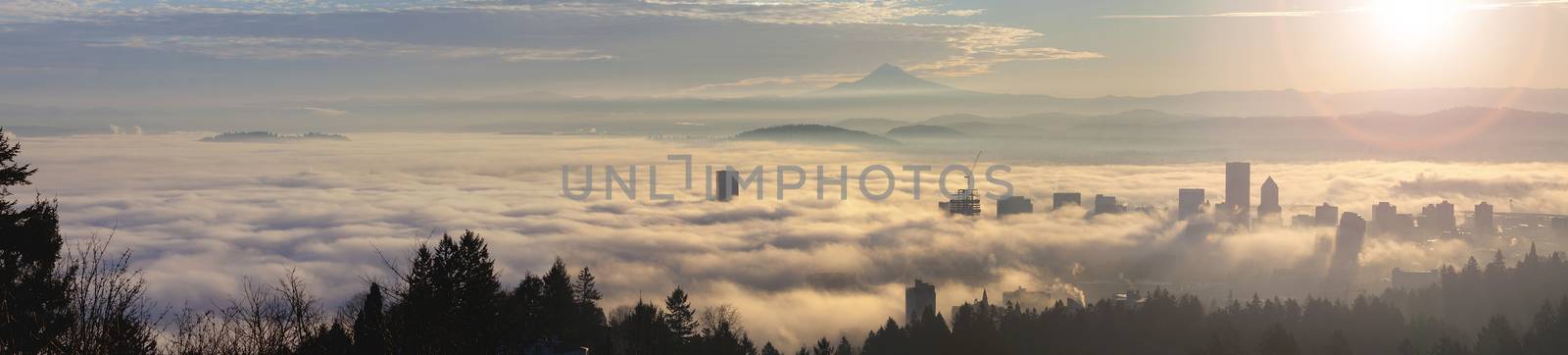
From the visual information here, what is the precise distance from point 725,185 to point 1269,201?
83.3 meters

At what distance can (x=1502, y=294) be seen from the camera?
257ft

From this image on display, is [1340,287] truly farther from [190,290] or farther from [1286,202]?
[190,290]

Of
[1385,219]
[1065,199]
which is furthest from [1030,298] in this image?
[1065,199]

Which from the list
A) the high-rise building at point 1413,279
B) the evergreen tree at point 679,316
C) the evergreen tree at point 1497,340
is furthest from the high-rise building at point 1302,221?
the evergreen tree at point 679,316

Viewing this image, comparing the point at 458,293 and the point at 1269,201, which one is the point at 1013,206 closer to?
the point at 1269,201

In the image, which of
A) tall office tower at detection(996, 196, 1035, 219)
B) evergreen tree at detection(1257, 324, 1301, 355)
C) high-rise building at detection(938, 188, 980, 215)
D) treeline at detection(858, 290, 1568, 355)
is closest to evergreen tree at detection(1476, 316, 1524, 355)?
treeline at detection(858, 290, 1568, 355)

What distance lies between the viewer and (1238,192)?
18125 centimetres

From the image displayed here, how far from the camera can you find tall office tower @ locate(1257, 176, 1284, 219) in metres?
178

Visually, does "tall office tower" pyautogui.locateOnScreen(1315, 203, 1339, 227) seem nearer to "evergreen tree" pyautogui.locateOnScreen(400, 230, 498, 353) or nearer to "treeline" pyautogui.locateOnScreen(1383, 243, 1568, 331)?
"treeline" pyautogui.locateOnScreen(1383, 243, 1568, 331)

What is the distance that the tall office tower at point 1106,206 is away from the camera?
18288cm

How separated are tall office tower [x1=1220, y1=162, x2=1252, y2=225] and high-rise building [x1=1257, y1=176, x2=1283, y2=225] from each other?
1.87m

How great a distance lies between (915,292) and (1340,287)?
164 feet

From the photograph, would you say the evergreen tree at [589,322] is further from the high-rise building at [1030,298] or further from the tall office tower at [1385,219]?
the tall office tower at [1385,219]

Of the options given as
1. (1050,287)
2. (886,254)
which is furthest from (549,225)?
(1050,287)
